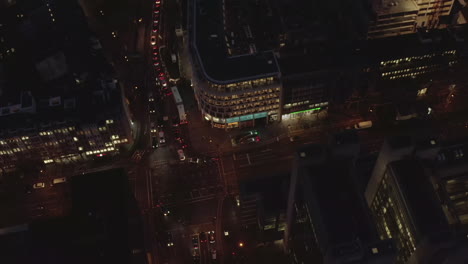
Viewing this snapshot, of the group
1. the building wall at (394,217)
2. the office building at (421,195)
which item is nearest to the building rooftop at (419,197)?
the office building at (421,195)

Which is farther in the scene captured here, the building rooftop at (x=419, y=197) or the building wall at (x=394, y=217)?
the building wall at (x=394, y=217)

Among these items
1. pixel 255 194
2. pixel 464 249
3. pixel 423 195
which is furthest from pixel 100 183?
pixel 464 249

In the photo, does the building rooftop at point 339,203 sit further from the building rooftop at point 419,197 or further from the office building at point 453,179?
the office building at point 453,179

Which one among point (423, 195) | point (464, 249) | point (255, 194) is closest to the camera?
point (464, 249)

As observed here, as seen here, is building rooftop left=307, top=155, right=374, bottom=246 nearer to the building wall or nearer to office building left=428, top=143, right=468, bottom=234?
the building wall

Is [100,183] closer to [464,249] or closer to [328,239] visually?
[328,239]

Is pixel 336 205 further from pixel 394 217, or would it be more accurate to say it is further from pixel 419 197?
pixel 419 197

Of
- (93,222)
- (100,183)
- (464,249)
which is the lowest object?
(464,249)

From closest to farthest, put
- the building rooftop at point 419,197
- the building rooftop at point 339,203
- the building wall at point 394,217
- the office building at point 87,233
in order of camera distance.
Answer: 1. the building rooftop at point 339,203
2. the building rooftop at point 419,197
3. the building wall at point 394,217
4. the office building at point 87,233
